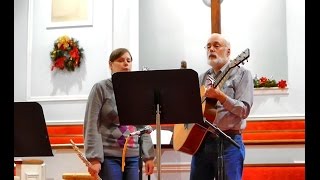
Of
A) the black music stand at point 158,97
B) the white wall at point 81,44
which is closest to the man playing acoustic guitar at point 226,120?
the black music stand at point 158,97

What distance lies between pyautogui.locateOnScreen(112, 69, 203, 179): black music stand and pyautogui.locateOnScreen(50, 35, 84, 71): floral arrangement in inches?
178

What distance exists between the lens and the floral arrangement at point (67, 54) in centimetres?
721

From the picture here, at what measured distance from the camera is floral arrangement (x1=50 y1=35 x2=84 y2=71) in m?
7.21

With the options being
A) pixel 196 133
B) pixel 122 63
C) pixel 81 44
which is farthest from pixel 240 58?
pixel 81 44

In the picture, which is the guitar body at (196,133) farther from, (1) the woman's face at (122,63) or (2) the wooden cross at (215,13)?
(2) the wooden cross at (215,13)

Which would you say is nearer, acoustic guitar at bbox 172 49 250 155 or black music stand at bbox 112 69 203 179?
black music stand at bbox 112 69 203 179

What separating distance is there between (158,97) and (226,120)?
597 mm

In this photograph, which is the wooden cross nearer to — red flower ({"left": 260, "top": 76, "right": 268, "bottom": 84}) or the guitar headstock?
red flower ({"left": 260, "top": 76, "right": 268, "bottom": 84})

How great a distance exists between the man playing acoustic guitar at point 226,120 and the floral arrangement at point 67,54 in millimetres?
4248

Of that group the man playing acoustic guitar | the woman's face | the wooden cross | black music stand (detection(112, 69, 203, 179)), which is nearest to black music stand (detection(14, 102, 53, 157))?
black music stand (detection(112, 69, 203, 179))
